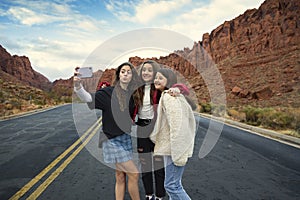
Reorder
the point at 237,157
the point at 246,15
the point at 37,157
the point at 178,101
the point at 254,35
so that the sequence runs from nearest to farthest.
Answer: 1. the point at 178,101
2. the point at 37,157
3. the point at 237,157
4. the point at 254,35
5. the point at 246,15

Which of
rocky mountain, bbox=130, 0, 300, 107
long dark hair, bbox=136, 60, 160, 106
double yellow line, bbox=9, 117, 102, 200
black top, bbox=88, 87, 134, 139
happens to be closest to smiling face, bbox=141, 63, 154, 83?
long dark hair, bbox=136, 60, 160, 106

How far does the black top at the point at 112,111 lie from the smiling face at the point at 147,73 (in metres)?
0.26

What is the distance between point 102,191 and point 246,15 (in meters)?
80.9

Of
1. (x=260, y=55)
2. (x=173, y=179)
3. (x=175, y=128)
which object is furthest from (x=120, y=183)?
(x=260, y=55)

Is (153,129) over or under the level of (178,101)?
under

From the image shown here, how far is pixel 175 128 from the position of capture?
234 cm

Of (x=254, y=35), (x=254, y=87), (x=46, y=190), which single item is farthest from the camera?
(x=254, y=35)

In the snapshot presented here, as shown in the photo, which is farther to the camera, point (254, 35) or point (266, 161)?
point (254, 35)

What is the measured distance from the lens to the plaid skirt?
9.15 ft

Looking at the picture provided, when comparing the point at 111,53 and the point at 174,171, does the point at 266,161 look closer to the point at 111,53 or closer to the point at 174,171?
the point at 174,171

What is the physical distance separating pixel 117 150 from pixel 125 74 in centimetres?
84

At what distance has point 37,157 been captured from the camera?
5.68 metres

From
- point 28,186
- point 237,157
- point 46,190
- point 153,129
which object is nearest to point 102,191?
point 46,190

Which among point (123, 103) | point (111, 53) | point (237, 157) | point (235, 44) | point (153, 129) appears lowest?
point (237, 157)
